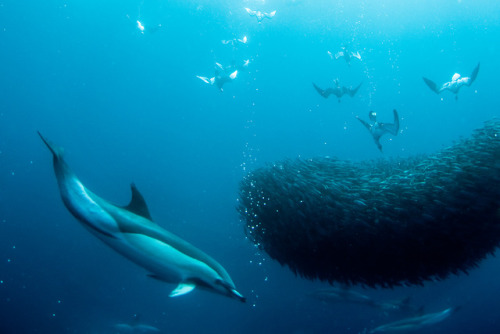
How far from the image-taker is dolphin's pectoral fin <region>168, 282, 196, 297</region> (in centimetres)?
369

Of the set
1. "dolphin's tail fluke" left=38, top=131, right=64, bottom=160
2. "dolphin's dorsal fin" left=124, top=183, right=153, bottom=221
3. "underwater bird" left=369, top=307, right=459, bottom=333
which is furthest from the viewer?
"underwater bird" left=369, top=307, right=459, bottom=333

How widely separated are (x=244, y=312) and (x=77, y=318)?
1126 cm

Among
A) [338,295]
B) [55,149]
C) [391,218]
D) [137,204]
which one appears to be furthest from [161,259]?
[338,295]

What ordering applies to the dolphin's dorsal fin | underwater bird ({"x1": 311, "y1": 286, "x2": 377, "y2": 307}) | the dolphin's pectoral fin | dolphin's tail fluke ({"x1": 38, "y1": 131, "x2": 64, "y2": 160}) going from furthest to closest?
underwater bird ({"x1": 311, "y1": 286, "x2": 377, "y2": 307}) < the dolphin's dorsal fin < the dolphin's pectoral fin < dolphin's tail fluke ({"x1": 38, "y1": 131, "x2": 64, "y2": 160})

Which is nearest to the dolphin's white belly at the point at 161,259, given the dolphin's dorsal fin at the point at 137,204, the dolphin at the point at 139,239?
the dolphin at the point at 139,239

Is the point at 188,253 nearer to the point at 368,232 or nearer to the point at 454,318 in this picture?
the point at 368,232

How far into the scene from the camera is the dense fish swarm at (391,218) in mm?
6684

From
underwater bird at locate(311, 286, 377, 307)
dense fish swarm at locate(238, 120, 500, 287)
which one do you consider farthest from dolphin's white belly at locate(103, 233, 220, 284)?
underwater bird at locate(311, 286, 377, 307)

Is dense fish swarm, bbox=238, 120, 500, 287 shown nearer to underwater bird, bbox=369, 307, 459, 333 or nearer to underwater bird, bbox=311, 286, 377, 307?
underwater bird, bbox=311, 286, 377, 307

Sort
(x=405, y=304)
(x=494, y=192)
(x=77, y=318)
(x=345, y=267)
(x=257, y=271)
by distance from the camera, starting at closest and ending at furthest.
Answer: (x=494, y=192)
(x=345, y=267)
(x=405, y=304)
(x=257, y=271)
(x=77, y=318)

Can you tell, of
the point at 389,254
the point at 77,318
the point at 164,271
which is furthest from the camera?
the point at 77,318

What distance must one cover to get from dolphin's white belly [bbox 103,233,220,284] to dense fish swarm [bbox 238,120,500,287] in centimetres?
363

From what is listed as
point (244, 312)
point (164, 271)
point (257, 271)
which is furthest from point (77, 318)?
point (164, 271)

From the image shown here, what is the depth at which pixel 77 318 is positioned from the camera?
2289cm
